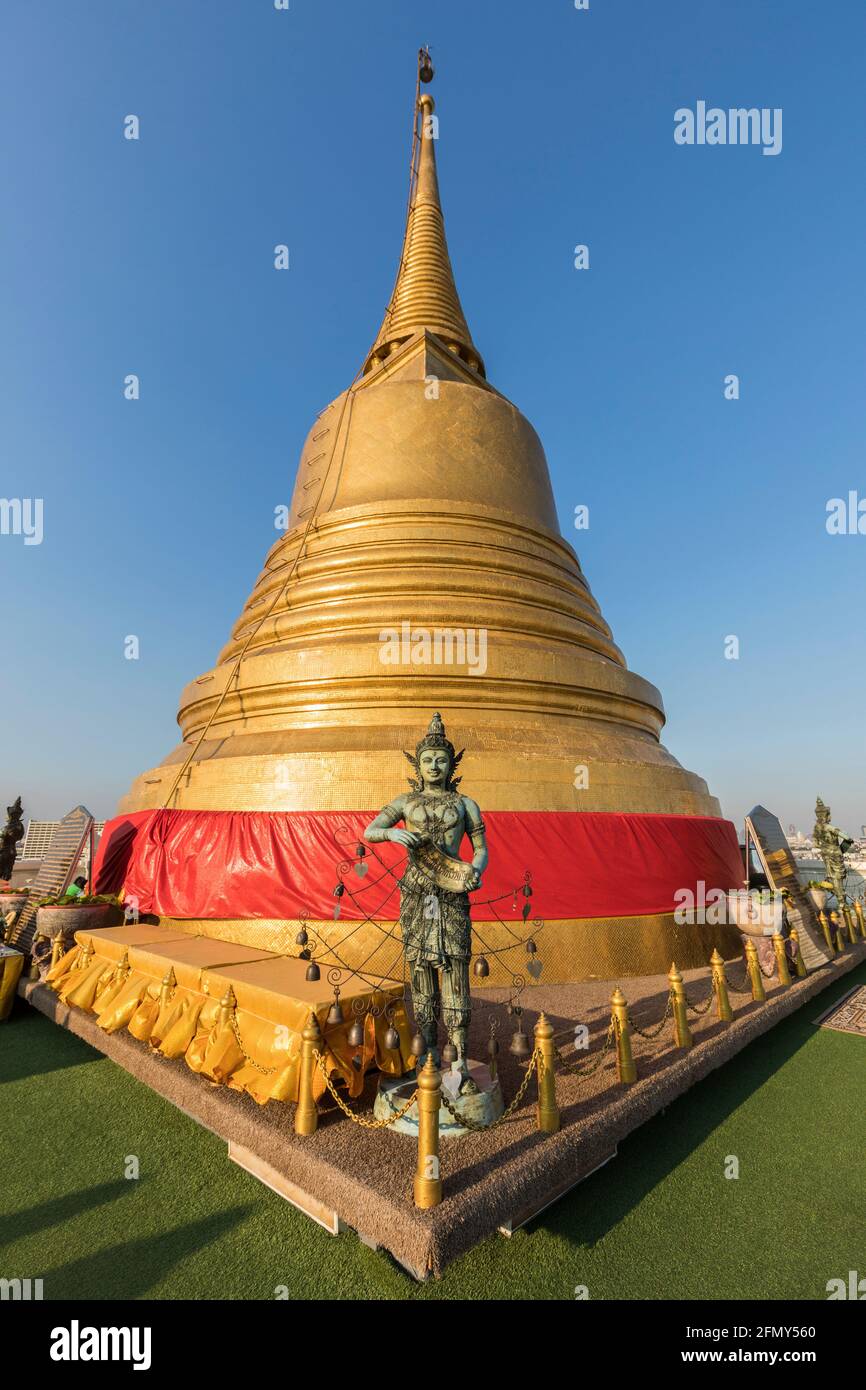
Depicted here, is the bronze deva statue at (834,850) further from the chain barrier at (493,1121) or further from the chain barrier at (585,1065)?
the chain barrier at (493,1121)

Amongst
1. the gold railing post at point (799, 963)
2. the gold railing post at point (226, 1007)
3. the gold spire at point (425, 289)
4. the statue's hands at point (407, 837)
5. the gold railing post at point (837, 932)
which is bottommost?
the gold railing post at point (837, 932)

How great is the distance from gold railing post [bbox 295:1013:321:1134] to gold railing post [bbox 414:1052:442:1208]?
1050mm

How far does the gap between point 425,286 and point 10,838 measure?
761 inches

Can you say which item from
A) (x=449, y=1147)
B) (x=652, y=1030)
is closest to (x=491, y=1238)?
(x=449, y=1147)

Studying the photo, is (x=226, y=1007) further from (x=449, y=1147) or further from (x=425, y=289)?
(x=425, y=289)

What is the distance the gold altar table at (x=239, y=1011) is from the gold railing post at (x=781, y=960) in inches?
219

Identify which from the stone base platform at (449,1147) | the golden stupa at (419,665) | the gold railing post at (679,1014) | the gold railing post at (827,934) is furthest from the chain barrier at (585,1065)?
the gold railing post at (827,934)

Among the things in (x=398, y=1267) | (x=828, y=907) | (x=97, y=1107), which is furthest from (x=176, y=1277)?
(x=828, y=907)

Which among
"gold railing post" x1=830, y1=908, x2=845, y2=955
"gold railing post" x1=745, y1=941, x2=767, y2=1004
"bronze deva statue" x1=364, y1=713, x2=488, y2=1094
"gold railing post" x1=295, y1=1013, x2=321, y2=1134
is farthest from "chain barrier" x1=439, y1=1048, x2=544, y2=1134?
"gold railing post" x1=830, y1=908, x2=845, y2=955

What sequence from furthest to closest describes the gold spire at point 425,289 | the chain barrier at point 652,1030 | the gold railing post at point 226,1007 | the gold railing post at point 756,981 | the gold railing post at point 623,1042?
the gold spire at point 425,289, the gold railing post at point 756,981, the chain barrier at point 652,1030, the gold railing post at point 226,1007, the gold railing post at point 623,1042

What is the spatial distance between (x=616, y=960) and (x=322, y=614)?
7.24 meters

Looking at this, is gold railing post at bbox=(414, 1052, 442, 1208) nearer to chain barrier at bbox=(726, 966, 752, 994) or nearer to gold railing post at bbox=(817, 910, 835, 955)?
chain barrier at bbox=(726, 966, 752, 994)

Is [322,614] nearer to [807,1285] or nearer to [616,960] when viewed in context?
[616,960]

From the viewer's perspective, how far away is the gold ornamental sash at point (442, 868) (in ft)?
13.8
